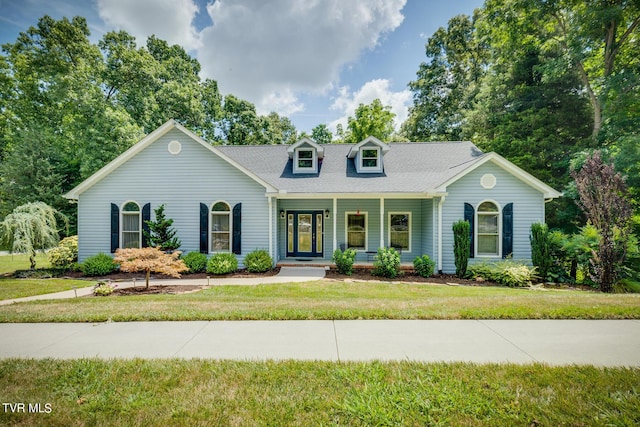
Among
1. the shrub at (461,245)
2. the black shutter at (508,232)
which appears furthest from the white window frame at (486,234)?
the shrub at (461,245)

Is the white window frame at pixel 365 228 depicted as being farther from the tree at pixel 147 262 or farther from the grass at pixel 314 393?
the grass at pixel 314 393

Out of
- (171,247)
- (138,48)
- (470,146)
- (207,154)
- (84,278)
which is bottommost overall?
(84,278)

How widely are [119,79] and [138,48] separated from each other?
14.2 feet

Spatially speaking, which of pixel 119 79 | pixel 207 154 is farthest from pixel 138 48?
pixel 207 154

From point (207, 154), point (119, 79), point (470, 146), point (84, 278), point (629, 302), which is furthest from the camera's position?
point (119, 79)

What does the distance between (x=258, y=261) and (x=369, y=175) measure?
6.34 m

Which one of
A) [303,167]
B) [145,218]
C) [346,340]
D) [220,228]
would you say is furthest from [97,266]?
[346,340]

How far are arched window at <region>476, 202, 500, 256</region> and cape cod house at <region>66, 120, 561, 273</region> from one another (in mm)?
35

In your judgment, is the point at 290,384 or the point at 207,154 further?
the point at 207,154

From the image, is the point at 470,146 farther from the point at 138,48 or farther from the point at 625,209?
the point at 138,48

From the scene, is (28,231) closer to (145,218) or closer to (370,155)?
(145,218)

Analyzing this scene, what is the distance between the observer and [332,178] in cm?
1298

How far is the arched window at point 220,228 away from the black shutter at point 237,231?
0.38 m

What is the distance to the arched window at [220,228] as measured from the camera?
11.6 m
